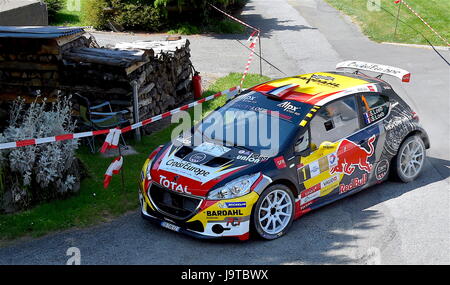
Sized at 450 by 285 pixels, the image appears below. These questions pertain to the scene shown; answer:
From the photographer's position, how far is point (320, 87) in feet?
29.5

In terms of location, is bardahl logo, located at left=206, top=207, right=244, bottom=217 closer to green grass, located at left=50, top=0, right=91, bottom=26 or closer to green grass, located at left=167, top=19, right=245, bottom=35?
green grass, located at left=167, top=19, right=245, bottom=35

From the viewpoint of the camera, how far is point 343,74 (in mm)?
9875

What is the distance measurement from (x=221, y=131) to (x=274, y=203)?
1.42m

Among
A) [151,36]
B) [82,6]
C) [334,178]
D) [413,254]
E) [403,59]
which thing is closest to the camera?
→ [413,254]

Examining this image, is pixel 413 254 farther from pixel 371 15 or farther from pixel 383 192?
pixel 371 15

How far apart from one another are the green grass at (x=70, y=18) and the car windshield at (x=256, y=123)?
14.9 m

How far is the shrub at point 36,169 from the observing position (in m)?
8.28

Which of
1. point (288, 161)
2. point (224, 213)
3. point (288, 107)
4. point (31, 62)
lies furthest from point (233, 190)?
point (31, 62)

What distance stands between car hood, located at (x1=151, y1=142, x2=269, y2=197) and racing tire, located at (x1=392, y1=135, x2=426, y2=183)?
2.64 metres

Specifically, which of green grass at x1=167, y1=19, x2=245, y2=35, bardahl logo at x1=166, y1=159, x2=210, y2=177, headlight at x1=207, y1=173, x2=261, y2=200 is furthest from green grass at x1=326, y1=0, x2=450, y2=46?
headlight at x1=207, y1=173, x2=261, y2=200

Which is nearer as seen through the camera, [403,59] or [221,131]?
[221,131]

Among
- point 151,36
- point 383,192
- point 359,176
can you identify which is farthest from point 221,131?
point 151,36

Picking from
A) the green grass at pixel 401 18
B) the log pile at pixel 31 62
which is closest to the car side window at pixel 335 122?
the log pile at pixel 31 62

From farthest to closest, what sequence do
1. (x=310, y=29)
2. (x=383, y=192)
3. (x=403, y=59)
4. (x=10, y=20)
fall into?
(x=310, y=29)
(x=403, y=59)
(x=10, y=20)
(x=383, y=192)
